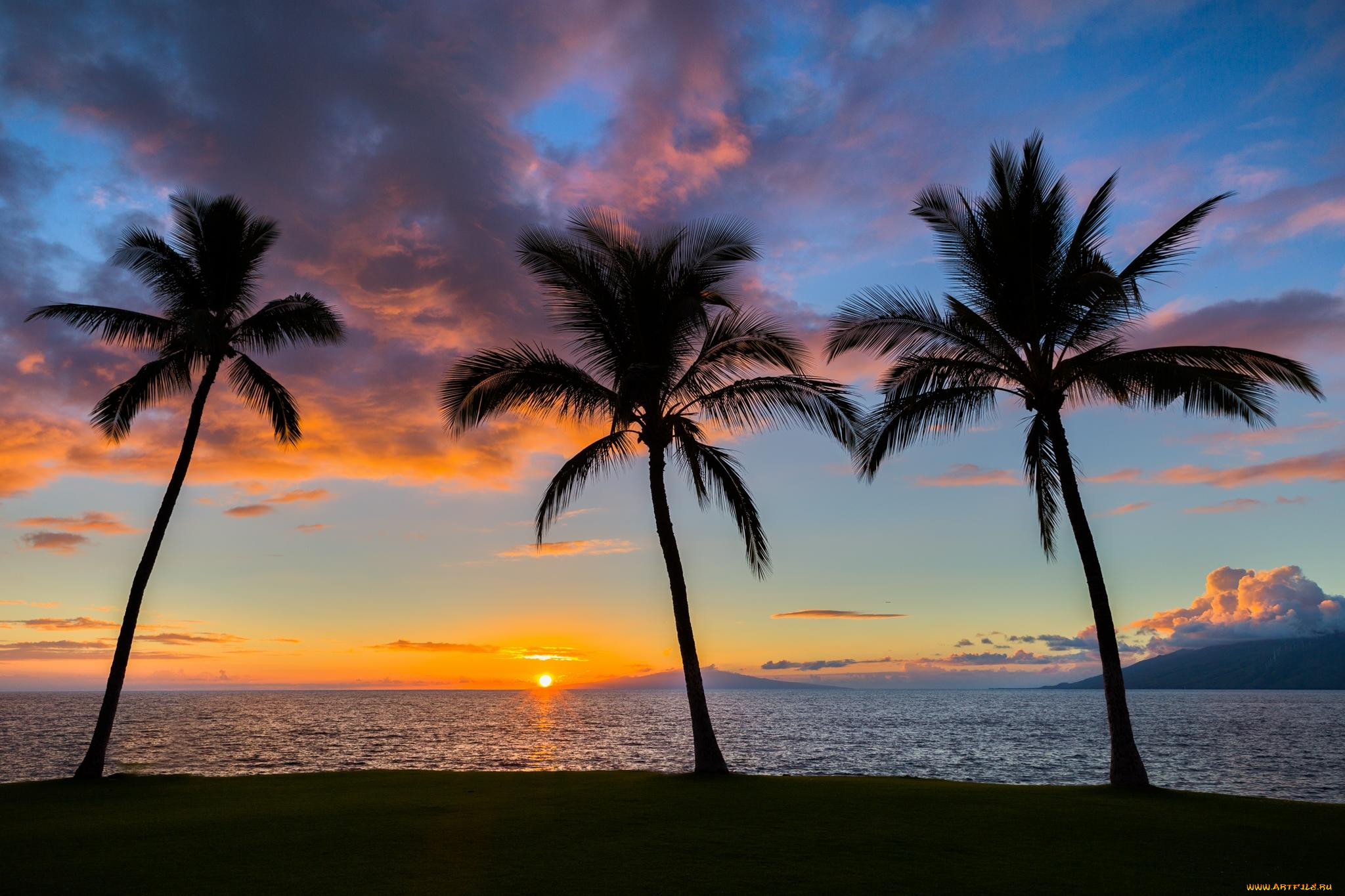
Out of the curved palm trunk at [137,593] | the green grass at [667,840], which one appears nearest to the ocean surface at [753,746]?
the curved palm trunk at [137,593]

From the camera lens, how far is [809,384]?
57.5 ft

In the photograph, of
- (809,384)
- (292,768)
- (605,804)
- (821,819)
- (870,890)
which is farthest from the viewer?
(292,768)

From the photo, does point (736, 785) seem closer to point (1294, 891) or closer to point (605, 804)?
point (605, 804)

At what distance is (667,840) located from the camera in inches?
375

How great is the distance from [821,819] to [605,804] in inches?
132

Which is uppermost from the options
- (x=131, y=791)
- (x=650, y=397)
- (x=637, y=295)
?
(x=637, y=295)

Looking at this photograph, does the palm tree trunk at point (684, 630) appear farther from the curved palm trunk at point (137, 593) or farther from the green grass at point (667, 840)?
the curved palm trunk at point (137, 593)

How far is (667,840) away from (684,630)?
7.85 metres

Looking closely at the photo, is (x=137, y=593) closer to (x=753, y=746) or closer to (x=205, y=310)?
(x=205, y=310)

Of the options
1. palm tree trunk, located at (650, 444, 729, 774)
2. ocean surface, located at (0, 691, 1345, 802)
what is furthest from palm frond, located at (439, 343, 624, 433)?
ocean surface, located at (0, 691, 1345, 802)

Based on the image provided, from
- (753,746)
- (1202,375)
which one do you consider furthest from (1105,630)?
(753,746)

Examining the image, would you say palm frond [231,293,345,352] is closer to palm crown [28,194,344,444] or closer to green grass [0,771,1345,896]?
palm crown [28,194,344,444]

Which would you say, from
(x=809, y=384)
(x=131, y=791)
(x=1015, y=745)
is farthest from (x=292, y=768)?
(x=1015, y=745)

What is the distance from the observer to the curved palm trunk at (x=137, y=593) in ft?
57.1
